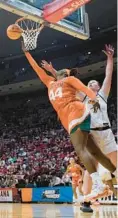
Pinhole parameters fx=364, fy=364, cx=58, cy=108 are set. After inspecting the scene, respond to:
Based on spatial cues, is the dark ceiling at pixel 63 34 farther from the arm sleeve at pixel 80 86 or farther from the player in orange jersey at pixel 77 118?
the arm sleeve at pixel 80 86

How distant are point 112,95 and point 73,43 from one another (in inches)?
168

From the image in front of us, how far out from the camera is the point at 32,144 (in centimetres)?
2186

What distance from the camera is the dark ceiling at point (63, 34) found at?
1947cm

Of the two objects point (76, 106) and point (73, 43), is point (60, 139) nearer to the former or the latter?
point (73, 43)

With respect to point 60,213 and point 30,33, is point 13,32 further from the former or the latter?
point 60,213

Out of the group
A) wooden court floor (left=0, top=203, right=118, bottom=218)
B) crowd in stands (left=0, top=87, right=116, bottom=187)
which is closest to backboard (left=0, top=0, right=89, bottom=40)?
wooden court floor (left=0, top=203, right=118, bottom=218)

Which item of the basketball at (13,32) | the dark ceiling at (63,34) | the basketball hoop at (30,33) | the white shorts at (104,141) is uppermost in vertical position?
the dark ceiling at (63,34)

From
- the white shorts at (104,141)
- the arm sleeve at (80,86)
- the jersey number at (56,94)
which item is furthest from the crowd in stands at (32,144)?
the arm sleeve at (80,86)

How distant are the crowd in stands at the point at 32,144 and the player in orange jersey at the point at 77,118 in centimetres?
869

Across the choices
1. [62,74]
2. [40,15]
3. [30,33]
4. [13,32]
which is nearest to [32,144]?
[30,33]

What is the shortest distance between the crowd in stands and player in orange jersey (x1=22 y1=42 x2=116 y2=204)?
8695 mm

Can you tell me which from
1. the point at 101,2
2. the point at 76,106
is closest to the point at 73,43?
the point at 101,2

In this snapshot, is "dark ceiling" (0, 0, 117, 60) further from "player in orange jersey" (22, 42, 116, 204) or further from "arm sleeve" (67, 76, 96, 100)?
"arm sleeve" (67, 76, 96, 100)

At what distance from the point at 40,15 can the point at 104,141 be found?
421 centimetres
